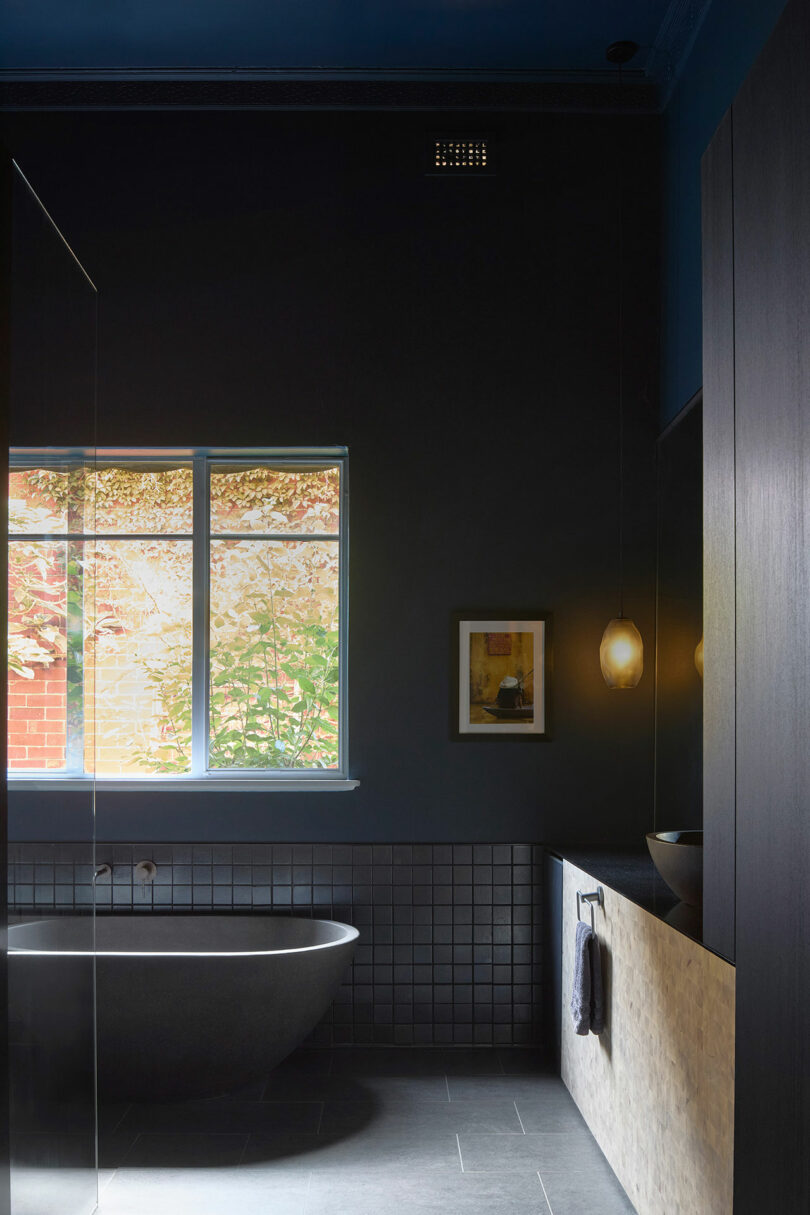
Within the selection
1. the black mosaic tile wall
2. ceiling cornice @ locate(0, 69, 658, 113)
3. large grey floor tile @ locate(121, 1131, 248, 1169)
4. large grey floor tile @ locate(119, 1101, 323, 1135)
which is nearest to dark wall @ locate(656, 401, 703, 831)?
the black mosaic tile wall

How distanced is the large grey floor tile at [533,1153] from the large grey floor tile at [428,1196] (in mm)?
82

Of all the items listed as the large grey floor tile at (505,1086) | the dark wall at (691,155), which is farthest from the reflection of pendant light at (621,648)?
the large grey floor tile at (505,1086)

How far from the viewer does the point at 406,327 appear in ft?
14.3

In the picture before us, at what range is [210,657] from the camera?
4375 mm

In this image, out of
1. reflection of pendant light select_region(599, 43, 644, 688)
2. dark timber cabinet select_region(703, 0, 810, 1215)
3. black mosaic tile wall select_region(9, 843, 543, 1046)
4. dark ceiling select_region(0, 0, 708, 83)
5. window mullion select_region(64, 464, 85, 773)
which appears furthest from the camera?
black mosaic tile wall select_region(9, 843, 543, 1046)

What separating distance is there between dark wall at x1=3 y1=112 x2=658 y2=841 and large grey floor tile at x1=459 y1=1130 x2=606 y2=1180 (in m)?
1.63

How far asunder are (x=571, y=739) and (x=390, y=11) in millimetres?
2878

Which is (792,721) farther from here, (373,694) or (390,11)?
(390,11)

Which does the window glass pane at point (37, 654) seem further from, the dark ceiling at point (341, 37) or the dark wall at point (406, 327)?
the dark ceiling at point (341, 37)

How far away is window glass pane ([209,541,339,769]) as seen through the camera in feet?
14.3

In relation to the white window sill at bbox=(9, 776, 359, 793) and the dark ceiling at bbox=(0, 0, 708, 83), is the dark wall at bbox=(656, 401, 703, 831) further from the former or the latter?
the dark ceiling at bbox=(0, 0, 708, 83)

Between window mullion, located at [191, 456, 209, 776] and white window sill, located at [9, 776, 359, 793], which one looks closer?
white window sill, located at [9, 776, 359, 793]

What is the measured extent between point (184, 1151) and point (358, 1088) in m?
0.71

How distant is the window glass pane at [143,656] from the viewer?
14.3ft
